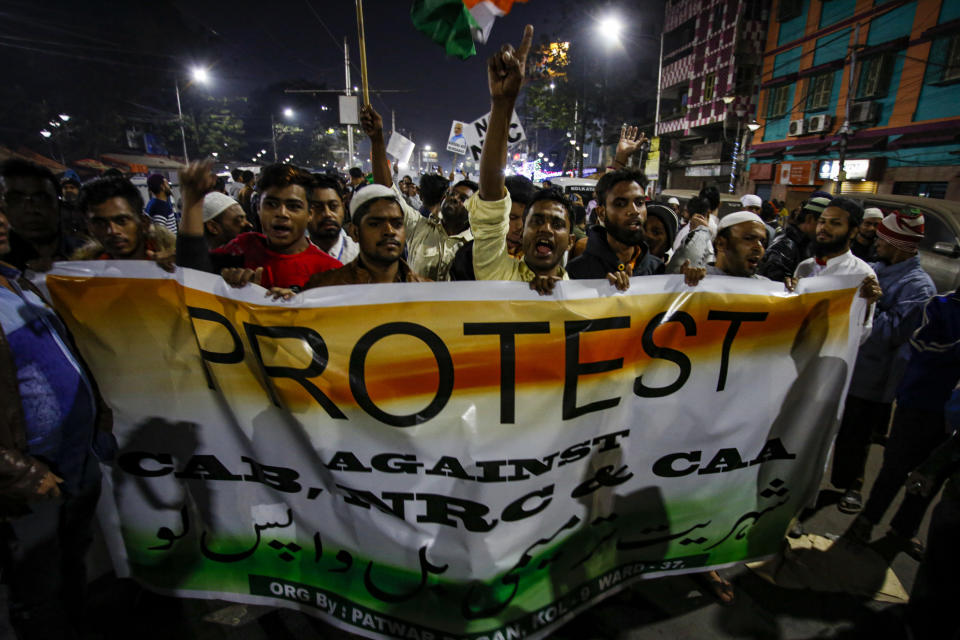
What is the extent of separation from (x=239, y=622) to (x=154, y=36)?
59.7 meters

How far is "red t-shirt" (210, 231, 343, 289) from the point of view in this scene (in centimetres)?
271

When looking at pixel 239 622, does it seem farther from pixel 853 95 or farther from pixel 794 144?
pixel 794 144

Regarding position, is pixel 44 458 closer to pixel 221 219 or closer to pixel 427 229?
A: pixel 221 219

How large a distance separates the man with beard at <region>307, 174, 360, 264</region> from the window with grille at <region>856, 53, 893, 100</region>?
22.6m

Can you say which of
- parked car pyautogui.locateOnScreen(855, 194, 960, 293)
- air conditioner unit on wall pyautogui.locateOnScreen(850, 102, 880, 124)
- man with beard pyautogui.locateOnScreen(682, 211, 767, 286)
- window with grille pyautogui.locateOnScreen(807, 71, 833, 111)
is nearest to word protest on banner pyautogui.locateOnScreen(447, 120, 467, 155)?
parked car pyautogui.locateOnScreen(855, 194, 960, 293)

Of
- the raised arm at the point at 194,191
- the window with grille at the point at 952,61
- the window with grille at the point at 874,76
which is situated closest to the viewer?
the raised arm at the point at 194,191

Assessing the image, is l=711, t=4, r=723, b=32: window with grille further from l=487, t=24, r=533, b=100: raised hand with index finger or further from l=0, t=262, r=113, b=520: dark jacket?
l=0, t=262, r=113, b=520: dark jacket

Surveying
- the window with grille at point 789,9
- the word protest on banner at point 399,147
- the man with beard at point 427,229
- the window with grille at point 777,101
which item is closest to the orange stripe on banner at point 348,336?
the man with beard at point 427,229

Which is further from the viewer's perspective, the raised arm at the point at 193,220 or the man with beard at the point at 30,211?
the man with beard at the point at 30,211

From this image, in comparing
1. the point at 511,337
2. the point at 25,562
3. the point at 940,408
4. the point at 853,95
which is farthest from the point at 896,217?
the point at 853,95

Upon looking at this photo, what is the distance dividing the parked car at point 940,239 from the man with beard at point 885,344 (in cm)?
355

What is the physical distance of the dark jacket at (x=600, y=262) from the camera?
2955 millimetres

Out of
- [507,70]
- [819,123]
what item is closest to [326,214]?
[507,70]

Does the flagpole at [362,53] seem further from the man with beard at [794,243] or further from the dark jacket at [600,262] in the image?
the man with beard at [794,243]
